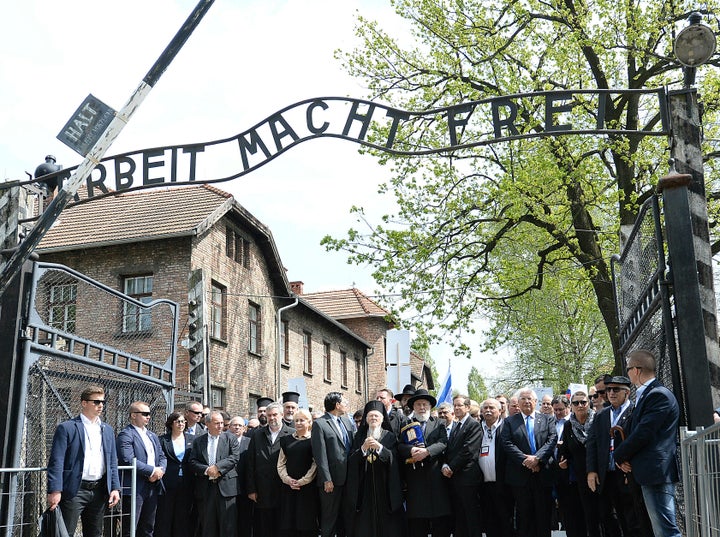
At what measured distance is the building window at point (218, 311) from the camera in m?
25.9

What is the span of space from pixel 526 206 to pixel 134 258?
12.2 metres

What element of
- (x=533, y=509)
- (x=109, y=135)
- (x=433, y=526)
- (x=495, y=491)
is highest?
(x=109, y=135)

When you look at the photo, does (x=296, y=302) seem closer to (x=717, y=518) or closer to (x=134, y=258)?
(x=134, y=258)

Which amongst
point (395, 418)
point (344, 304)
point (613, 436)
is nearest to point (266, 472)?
point (395, 418)

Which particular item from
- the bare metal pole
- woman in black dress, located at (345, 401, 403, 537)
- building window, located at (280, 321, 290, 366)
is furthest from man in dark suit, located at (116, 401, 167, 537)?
building window, located at (280, 321, 290, 366)

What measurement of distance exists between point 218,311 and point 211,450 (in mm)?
15654

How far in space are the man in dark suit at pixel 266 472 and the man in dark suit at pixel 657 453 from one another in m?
5.03

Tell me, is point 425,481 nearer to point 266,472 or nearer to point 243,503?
point 266,472

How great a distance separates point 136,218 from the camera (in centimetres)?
2650

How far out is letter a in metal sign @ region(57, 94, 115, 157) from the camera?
777 centimetres

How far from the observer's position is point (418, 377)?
61.5m

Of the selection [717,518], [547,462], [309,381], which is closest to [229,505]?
[547,462]

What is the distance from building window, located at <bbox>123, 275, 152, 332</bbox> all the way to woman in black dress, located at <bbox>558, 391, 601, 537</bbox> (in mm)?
15514

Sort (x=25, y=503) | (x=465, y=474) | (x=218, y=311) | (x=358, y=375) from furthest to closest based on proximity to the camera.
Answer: (x=358, y=375), (x=218, y=311), (x=465, y=474), (x=25, y=503)
